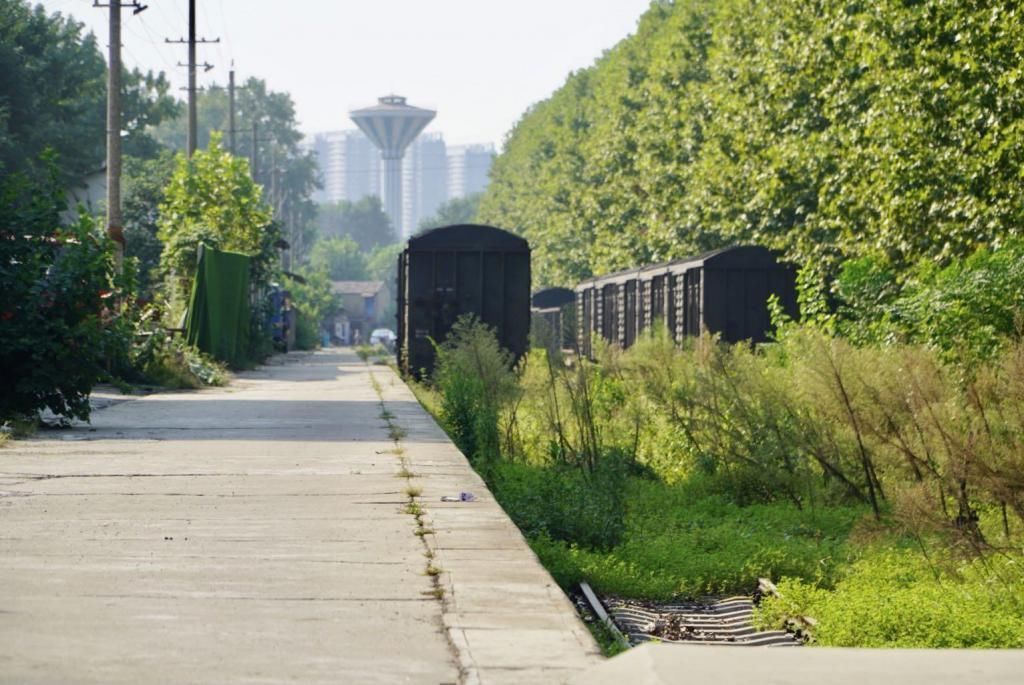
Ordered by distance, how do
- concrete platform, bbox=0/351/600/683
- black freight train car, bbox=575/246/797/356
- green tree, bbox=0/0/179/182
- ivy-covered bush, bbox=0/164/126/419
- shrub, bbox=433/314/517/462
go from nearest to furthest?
concrete platform, bbox=0/351/600/683
ivy-covered bush, bbox=0/164/126/419
shrub, bbox=433/314/517/462
black freight train car, bbox=575/246/797/356
green tree, bbox=0/0/179/182

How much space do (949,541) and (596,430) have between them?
565 cm

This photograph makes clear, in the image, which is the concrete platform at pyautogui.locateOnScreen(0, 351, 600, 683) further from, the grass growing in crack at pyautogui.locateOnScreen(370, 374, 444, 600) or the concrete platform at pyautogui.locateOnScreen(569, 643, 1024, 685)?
the concrete platform at pyautogui.locateOnScreen(569, 643, 1024, 685)

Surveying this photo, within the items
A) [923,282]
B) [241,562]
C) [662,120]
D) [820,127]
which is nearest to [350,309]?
[662,120]

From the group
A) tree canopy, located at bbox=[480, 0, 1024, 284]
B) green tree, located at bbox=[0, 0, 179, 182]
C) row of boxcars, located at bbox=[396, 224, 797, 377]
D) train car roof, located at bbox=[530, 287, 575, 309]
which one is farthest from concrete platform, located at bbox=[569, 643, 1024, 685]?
train car roof, located at bbox=[530, 287, 575, 309]

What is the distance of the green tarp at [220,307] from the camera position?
31.7 m

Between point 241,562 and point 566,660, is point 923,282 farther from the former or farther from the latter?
point 566,660

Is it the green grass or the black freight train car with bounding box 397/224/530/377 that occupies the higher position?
the black freight train car with bounding box 397/224/530/377

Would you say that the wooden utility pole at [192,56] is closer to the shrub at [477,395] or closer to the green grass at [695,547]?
A: the shrub at [477,395]

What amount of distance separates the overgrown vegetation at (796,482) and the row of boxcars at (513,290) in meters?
7.69

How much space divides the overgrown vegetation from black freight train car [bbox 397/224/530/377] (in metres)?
8.60

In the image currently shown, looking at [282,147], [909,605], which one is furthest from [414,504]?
[282,147]

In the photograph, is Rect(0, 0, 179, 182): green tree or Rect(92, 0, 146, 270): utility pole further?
Rect(0, 0, 179, 182): green tree

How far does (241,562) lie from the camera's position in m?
7.05

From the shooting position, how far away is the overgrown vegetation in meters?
9.15
